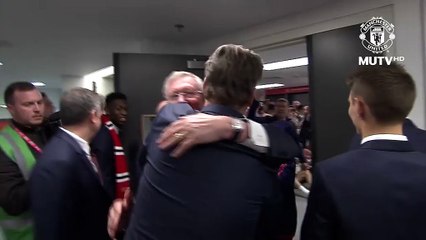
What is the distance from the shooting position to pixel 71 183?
1378 mm

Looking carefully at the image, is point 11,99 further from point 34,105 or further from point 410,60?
point 410,60

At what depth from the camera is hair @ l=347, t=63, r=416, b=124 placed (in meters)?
0.92

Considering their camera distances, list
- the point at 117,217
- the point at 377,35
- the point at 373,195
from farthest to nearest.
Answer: the point at 377,35
the point at 117,217
the point at 373,195

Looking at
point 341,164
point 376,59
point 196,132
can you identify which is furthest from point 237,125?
point 376,59

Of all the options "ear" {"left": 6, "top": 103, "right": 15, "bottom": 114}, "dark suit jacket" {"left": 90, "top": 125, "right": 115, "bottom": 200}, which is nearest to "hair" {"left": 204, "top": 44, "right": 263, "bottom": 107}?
"ear" {"left": 6, "top": 103, "right": 15, "bottom": 114}

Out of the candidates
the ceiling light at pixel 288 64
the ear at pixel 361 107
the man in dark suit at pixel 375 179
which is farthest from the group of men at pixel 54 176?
the ceiling light at pixel 288 64

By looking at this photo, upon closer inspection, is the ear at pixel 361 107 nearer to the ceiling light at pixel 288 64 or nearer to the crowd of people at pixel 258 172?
the crowd of people at pixel 258 172

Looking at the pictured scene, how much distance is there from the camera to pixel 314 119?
3312mm

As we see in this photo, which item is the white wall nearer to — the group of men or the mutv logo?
the mutv logo

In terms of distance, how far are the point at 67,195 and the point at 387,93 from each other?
1173 mm

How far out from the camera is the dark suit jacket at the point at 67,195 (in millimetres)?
1312

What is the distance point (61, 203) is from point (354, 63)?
2.67m

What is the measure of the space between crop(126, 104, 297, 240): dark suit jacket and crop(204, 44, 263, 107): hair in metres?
0.06

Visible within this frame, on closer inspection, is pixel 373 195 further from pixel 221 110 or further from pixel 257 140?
pixel 221 110
